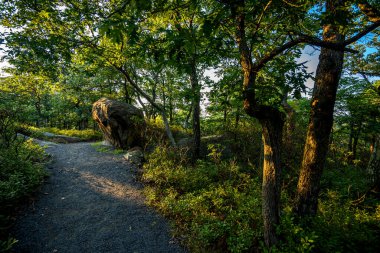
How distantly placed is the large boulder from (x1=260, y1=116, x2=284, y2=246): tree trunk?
26.7 feet

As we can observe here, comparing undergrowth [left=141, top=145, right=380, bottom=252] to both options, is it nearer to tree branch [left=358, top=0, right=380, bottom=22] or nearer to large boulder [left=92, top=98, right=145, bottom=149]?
tree branch [left=358, top=0, right=380, bottom=22]

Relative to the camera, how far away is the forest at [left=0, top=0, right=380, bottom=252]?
2.30 meters

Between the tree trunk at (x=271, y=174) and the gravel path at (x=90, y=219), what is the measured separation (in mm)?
2084

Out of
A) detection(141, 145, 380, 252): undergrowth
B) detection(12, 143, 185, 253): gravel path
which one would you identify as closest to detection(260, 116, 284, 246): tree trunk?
detection(141, 145, 380, 252): undergrowth

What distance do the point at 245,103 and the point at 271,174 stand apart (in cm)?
142

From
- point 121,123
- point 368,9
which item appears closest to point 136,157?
point 121,123

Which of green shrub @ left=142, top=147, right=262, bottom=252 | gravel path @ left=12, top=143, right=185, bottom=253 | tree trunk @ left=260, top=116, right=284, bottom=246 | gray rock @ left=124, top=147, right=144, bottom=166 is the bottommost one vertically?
gravel path @ left=12, top=143, right=185, bottom=253

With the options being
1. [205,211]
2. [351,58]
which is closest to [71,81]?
[205,211]

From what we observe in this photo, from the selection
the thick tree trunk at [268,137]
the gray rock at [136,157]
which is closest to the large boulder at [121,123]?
the gray rock at [136,157]

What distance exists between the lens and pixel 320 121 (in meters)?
3.36

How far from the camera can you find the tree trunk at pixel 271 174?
127 inches

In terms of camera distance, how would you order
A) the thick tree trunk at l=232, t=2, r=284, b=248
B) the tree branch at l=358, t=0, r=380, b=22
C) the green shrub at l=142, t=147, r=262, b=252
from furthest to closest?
the green shrub at l=142, t=147, r=262, b=252 → the thick tree trunk at l=232, t=2, r=284, b=248 → the tree branch at l=358, t=0, r=380, b=22

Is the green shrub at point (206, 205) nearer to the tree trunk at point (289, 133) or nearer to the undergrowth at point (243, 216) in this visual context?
the undergrowth at point (243, 216)

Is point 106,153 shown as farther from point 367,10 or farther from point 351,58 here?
point 351,58
